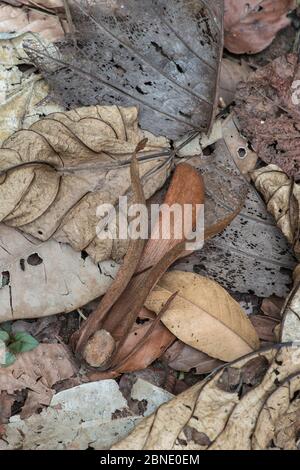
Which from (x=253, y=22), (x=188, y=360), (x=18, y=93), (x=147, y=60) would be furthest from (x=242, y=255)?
(x=18, y=93)

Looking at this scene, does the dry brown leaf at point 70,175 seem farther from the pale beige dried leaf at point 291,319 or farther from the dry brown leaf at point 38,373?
the pale beige dried leaf at point 291,319

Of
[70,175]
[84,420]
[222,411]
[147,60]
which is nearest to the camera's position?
[222,411]

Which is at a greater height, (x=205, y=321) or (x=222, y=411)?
(x=205, y=321)

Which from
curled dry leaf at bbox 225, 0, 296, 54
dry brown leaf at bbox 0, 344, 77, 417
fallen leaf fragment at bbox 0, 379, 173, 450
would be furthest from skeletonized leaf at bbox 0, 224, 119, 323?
curled dry leaf at bbox 225, 0, 296, 54

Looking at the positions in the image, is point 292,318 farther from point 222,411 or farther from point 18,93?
point 18,93

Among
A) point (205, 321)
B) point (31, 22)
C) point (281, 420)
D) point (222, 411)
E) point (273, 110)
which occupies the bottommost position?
point (281, 420)

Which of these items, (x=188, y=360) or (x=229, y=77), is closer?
(x=188, y=360)

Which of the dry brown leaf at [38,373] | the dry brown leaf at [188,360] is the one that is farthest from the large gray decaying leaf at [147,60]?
the dry brown leaf at [38,373]
